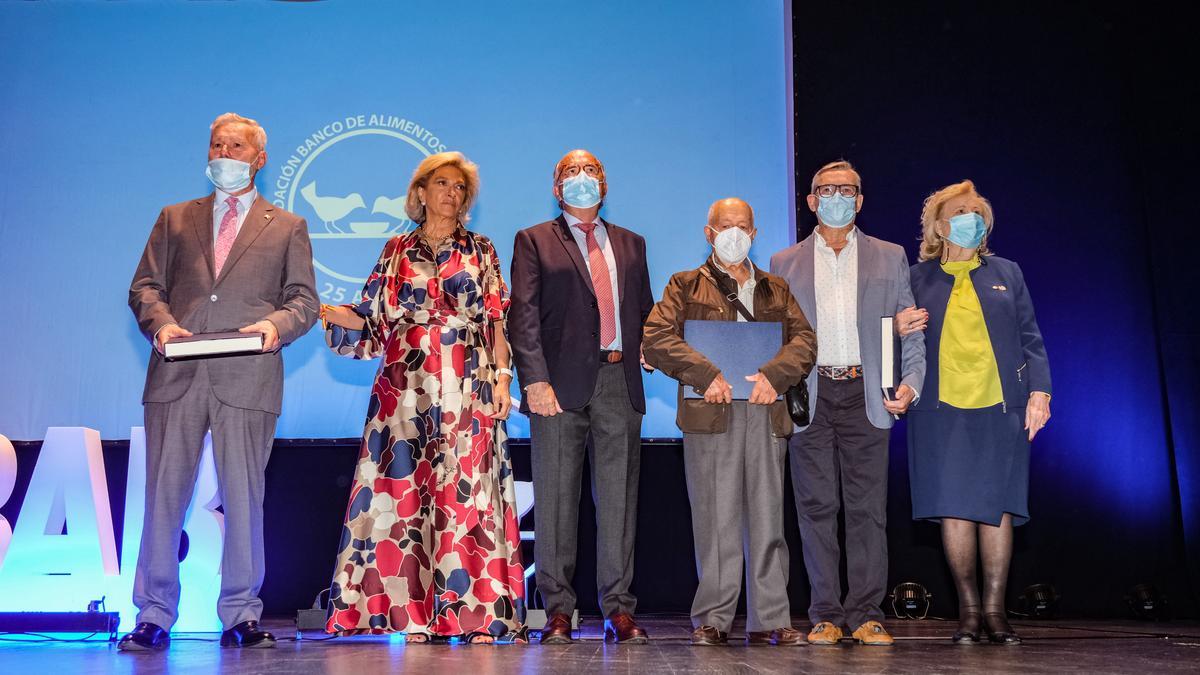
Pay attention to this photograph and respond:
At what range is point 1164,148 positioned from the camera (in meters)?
4.81

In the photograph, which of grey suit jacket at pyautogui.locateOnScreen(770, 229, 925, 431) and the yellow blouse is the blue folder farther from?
the yellow blouse

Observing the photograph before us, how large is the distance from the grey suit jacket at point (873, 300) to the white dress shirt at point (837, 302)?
2 centimetres

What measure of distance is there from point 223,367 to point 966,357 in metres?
2.51

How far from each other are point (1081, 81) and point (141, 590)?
15.7 ft

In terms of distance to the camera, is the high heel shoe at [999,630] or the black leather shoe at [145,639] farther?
the high heel shoe at [999,630]

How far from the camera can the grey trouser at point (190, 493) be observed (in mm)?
3059

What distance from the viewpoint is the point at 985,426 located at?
338cm

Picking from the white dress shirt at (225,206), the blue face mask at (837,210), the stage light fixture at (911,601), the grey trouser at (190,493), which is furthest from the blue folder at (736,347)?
the stage light fixture at (911,601)

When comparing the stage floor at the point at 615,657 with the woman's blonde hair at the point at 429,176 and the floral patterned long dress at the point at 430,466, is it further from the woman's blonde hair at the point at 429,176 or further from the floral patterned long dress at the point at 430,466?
the woman's blonde hair at the point at 429,176

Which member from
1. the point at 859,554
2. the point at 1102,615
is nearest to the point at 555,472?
the point at 859,554

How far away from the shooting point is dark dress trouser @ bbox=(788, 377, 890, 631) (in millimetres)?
3320

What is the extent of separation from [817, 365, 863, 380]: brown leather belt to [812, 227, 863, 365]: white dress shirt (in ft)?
0.05

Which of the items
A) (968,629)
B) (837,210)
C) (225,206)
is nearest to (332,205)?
(225,206)

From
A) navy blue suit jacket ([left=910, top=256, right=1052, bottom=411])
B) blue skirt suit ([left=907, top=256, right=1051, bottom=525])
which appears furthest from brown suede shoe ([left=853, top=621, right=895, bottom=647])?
navy blue suit jacket ([left=910, top=256, right=1052, bottom=411])
